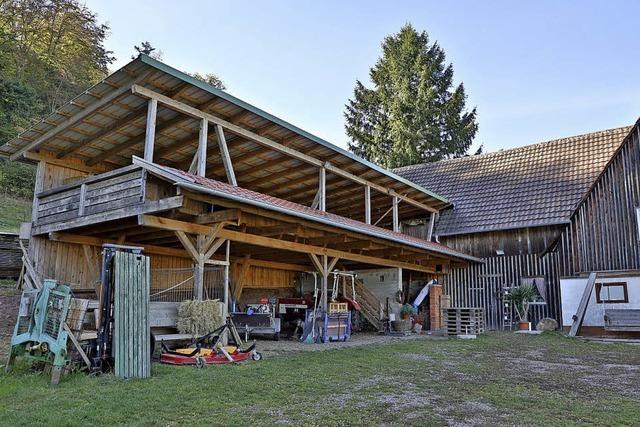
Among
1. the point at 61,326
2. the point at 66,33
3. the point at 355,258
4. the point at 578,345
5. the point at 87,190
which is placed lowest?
the point at 578,345

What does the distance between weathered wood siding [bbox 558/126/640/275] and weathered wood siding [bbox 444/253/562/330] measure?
2.36 feet

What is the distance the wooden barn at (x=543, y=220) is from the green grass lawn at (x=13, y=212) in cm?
1476

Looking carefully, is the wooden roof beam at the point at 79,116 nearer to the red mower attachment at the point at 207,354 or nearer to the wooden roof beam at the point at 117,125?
the wooden roof beam at the point at 117,125

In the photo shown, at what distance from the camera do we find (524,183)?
17922 mm

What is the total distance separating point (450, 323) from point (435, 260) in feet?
11.0

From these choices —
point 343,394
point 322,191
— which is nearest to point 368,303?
point 322,191

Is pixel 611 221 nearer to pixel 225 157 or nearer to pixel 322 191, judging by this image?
→ pixel 322 191

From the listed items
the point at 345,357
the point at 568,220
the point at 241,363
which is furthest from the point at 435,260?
the point at 241,363

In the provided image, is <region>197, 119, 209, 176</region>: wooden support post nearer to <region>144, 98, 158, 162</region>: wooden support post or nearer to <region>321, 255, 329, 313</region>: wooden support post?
<region>144, 98, 158, 162</region>: wooden support post

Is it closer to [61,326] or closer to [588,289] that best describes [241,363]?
[61,326]

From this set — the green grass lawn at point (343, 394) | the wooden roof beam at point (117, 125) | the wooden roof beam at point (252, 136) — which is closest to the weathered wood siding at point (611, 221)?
the wooden roof beam at point (252, 136)

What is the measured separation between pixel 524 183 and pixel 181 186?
1421 centimetres

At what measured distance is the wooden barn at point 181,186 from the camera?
27.5ft

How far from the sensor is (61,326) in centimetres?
606
